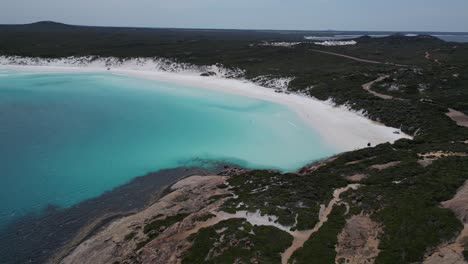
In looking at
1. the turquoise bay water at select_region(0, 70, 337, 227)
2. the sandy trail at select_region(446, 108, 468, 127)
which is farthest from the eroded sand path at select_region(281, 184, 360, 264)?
the sandy trail at select_region(446, 108, 468, 127)

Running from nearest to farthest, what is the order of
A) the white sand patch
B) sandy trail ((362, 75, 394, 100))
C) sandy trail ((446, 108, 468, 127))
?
the white sand patch < sandy trail ((446, 108, 468, 127)) < sandy trail ((362, 75, 394, 100))

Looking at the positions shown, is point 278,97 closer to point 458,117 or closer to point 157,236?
point 458,117

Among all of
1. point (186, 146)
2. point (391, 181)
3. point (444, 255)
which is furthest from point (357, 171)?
point (186, 146)

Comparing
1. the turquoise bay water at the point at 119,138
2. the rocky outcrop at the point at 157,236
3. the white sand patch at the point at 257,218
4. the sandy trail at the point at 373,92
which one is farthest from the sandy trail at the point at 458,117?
the rocky outcrop at the point at 157,236

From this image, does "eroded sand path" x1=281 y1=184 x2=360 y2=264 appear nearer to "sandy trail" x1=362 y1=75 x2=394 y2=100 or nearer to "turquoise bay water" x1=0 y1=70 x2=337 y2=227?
"turquoise bay water" x1=0 y1=70 x2=337 y2=227

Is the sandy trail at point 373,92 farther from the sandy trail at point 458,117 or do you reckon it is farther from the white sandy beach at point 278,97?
the sandy trail at point 458,117

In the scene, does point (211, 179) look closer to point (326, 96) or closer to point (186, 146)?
point (186, 146)
